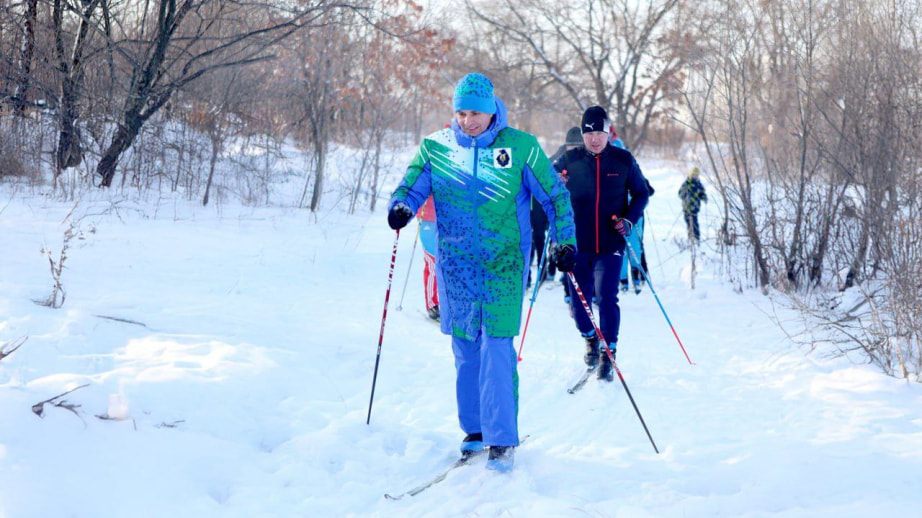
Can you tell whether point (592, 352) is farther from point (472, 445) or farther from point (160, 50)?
point (160, 50)

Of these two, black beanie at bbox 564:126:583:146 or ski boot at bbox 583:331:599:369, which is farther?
black beanie at bbox 564:126:583:146

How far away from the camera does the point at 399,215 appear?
3.26m

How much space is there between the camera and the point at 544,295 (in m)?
8.73

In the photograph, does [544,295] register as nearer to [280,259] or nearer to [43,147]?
[280,259]

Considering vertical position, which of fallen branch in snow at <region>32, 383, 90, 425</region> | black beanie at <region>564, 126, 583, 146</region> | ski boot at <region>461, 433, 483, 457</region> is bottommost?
ski boot at <region>461, 433, 483, 457</region>

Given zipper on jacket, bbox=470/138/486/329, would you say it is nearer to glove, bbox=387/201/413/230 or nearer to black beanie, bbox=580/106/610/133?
glove, bbox=387/201/413/230

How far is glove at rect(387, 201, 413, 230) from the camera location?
3250mm

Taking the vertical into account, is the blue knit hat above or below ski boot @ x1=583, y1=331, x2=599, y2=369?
above

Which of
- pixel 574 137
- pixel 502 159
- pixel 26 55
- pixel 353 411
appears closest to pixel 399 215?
pixel 502 159

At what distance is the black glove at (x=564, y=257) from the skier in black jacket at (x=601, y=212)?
166cm

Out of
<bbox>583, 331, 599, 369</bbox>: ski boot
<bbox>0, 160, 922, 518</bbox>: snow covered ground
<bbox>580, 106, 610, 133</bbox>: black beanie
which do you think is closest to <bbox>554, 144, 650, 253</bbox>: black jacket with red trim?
<bbox>580, 106, 610, 133</bbox>: black beanie

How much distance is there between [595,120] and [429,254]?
64.0 inches

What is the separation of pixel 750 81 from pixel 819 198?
1.40 meters

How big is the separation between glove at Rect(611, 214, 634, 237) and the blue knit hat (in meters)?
1.91
